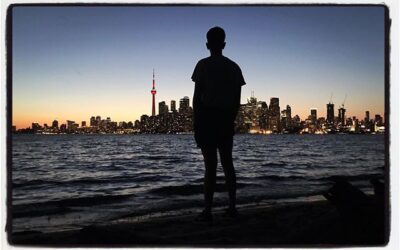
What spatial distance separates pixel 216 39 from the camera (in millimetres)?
2912

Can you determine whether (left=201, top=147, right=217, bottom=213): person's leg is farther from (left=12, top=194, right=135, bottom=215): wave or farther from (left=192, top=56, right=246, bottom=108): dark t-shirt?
(left=12, top=194, right=135, bottom=215): wave

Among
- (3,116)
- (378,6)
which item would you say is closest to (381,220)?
(378,6)

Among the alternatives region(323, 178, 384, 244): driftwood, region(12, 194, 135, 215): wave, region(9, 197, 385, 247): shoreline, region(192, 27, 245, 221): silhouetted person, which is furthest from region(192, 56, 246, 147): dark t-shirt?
region(12, 194, 135, 215): wave

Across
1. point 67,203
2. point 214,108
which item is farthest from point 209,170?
point 67,203

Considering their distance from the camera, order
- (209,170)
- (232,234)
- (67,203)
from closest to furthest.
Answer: (232,234), (209,170), (67,203)

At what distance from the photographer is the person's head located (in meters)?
2.89

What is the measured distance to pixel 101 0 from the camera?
2754 mm

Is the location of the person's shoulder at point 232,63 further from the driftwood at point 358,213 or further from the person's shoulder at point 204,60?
the driftwood at point 358,213

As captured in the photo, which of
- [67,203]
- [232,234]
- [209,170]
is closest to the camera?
[232,234]

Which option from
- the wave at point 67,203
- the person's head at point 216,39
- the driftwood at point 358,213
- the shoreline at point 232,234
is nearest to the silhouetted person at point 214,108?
the person's head at point 216,39

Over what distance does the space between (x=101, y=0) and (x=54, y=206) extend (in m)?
3.08

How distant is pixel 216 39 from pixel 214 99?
0.45 m

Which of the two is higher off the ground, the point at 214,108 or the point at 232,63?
the point at 232,63

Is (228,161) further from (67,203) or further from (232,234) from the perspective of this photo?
(67,203)
